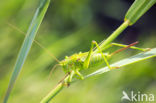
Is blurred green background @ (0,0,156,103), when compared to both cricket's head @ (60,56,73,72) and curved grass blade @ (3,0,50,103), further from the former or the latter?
curved grass blade @ (3,0,50,103)

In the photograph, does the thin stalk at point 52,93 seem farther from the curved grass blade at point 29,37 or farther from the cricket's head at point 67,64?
the cricket's head at point 67,64

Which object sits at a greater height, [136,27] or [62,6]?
[62,6]

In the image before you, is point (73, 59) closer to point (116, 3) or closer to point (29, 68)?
point (29, 68)

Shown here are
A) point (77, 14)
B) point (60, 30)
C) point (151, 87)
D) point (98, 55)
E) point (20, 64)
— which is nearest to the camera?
Result: point (20, 64)

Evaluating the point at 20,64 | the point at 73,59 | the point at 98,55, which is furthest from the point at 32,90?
the point at 20,64

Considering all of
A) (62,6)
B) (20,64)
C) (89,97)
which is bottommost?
(20,64)

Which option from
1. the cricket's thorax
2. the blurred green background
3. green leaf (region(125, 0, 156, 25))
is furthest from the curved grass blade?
the blurred green background

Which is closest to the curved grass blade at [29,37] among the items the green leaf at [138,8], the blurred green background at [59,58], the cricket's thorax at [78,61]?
the green leaf at [138,8]
